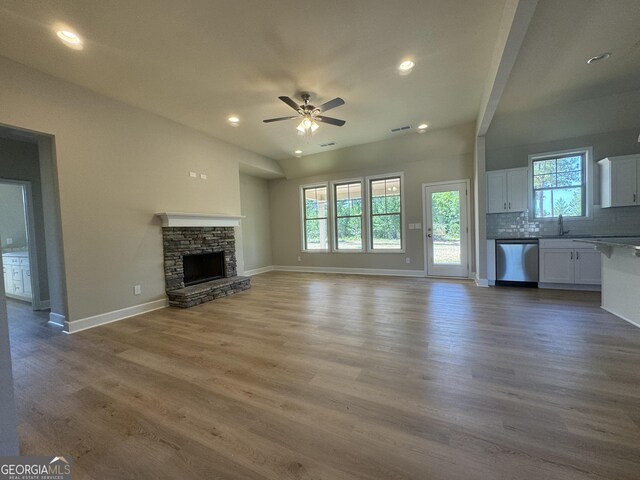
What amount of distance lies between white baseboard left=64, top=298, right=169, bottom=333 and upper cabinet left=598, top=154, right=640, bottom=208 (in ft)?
25.1

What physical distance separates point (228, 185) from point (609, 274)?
6.25 m

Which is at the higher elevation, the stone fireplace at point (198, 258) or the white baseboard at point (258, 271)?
the stone fireplace at point (198, 258)

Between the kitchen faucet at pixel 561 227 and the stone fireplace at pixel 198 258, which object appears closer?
the stone fireplace at pixel 198 258

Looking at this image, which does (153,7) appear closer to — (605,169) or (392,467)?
(392,467)

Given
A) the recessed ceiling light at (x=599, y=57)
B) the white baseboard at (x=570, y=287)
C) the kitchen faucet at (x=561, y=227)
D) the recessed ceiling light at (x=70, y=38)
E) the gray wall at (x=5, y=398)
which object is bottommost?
the white baseboard at (x=570, y=287)

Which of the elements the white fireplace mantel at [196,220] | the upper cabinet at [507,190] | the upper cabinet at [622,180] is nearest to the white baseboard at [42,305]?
the white fireplace mantel at [196,220]

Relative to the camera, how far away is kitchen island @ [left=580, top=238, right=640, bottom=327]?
2754 mm

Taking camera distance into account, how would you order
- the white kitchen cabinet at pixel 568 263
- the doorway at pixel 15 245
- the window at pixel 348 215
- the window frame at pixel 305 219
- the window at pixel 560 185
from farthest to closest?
the window frame at pixel 305 219
the window at pixel 348 215
the window at pixel 560 185
the doorway at pixel 15 245
the white kitchen cabinet at pixel 568 263

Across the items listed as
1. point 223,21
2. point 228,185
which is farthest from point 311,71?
point 228,185

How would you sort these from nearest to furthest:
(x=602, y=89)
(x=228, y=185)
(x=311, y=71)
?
(x=311, y=71) → (x=602, y=89) → (x=228, y=185)

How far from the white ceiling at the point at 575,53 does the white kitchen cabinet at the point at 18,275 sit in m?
7.88

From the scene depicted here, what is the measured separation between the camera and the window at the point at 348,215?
22.1 feet

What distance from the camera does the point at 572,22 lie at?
7.90 feet

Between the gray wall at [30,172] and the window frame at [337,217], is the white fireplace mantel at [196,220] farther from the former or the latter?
the window frame at [337,217]
